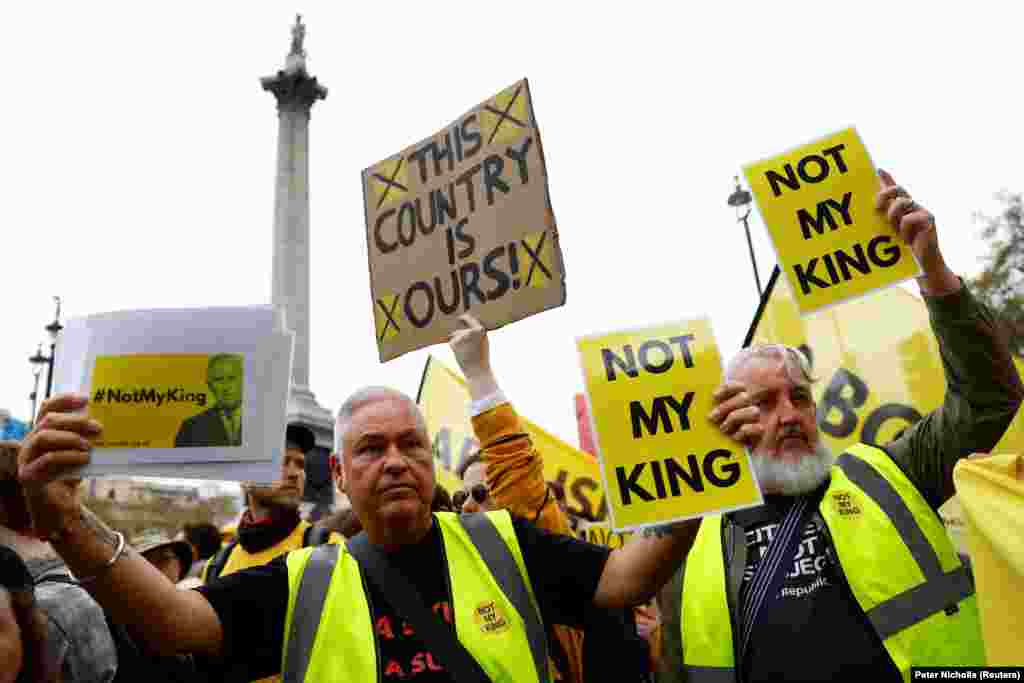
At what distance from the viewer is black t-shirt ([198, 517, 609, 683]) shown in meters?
2.01

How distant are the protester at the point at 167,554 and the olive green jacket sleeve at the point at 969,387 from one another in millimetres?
3968

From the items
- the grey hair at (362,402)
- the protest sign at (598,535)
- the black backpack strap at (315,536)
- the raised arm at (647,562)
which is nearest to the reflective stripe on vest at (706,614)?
the raised arm at (647,562)

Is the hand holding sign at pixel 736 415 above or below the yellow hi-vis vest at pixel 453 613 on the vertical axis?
above

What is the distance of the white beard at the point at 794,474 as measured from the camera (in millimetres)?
2604

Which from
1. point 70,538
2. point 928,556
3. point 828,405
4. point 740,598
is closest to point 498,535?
point 740,598

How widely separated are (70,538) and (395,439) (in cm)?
87

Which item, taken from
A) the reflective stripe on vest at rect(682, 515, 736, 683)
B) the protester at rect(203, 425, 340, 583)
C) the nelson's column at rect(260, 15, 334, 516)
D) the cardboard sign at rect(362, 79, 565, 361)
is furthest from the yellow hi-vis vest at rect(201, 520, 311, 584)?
the nelson's column at rect(260, 15, 334, 516)

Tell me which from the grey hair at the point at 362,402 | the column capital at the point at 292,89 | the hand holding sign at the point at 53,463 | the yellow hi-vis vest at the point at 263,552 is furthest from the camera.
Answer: the column capital at the point at 292,89

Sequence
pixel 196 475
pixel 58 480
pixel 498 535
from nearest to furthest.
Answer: pixel 58 480 → pixel 196 475 → pixel 498 535

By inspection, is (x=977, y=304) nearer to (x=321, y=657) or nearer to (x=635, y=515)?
(x=635, y=515)

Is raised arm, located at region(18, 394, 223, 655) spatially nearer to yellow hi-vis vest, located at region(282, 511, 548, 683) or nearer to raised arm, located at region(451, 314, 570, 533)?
yellow hi-vis vest, located at region(282, 511, 548, 683)

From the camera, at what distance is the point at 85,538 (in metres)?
1.74

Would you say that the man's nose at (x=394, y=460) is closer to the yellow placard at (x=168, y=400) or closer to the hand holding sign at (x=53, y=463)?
the yellow placard at (x=168, y=400)

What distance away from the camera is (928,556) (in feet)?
8.06
